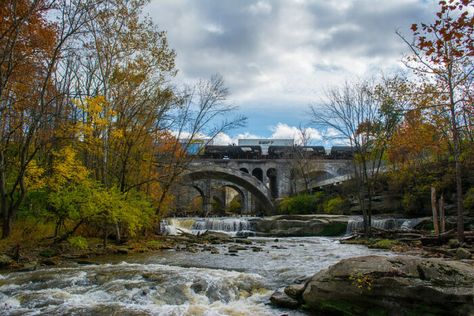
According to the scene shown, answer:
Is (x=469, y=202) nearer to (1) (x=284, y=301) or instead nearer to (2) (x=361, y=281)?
(1) (x=284, y=301)

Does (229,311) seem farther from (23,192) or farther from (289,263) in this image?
(23,192)

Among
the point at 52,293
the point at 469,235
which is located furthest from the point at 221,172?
the point at 52,293

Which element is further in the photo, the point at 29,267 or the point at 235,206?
the point at 235,206

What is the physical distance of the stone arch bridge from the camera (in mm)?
37750

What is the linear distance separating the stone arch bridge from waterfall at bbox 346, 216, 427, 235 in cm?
1108

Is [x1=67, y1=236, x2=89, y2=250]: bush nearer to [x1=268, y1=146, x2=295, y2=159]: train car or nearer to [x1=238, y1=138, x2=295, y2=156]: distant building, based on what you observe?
[x1=268, y1=146, x2=295, y2=159]: train car

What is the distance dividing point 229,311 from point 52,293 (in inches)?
137

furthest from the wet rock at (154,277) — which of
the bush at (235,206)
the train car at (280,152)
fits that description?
the bush at (235,206)

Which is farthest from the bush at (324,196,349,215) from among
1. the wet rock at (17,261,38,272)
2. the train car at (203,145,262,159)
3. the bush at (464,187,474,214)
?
the wet rock at (17,261,38,272)

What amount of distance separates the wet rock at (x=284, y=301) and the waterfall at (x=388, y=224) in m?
16.2

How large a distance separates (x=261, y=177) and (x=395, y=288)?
4754cm

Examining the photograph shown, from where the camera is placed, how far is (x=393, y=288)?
5406 mm

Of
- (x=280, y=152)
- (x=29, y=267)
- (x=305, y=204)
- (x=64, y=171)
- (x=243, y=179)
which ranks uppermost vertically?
(x=280, y=152)

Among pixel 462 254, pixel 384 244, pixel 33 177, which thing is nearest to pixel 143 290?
pixel 33 177
